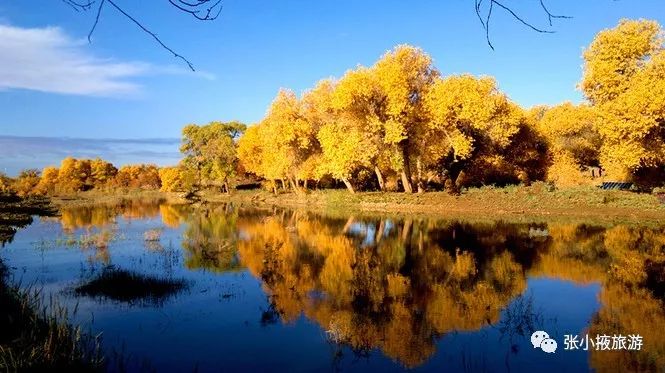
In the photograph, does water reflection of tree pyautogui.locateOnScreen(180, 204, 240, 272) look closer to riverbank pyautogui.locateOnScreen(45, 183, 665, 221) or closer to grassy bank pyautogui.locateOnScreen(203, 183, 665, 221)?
riverbank pyautogui.locateOnScreen(45, 183, 665, 221)

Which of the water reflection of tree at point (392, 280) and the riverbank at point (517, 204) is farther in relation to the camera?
the riverbank at point (517, 204)

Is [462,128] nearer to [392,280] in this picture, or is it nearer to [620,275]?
[620,275]

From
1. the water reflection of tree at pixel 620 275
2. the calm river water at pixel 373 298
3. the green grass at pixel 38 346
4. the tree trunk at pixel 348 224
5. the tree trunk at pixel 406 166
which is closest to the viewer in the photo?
the green grass at pixel 38 346

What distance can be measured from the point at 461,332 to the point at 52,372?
846cm

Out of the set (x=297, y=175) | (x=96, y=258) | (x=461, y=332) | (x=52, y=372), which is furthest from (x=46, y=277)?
(x=297, y=175)

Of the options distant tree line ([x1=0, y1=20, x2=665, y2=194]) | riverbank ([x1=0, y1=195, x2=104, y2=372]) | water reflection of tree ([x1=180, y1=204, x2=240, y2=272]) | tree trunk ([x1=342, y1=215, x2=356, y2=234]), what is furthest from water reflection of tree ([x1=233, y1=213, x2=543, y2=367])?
distant tree line ([x1=0, y1=20, x2=665, y2=194])

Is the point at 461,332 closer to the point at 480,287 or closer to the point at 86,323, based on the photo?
the point at 480,287

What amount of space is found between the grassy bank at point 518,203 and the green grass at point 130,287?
26.5 m

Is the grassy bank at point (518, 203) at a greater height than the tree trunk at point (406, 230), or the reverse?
the grassy bank at point (518, 203)

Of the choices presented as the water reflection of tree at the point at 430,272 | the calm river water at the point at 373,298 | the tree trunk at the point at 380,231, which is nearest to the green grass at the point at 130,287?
the calm river water at the point at 373,298

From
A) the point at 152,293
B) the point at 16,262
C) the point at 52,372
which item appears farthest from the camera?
the point at 16,262

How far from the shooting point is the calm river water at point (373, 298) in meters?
10.0

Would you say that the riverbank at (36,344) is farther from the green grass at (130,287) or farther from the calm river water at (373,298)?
the green grass at (130,287)

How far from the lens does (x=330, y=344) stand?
10648mm
